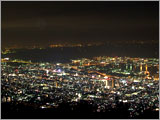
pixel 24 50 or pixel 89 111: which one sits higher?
pixel 24 50

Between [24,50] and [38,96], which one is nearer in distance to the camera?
[38,96]

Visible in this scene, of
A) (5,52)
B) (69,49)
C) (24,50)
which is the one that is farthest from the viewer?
(69,49)

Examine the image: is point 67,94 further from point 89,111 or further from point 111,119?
point 111,119

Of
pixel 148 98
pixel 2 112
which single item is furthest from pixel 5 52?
pixel 2 112

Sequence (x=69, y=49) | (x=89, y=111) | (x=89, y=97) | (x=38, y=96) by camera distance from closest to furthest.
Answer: (x=89, y=111)
(x=38, y=96)
(x=89, y=97)
(x=69, y=49)

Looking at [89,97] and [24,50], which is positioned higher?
[24,50]

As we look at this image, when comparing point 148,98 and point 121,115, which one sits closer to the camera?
point 121,115

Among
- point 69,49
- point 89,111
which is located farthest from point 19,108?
point 69,49

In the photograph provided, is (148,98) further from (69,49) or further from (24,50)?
(69,49)

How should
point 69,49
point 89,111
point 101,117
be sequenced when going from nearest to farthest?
point 101,117 < point 89,111 < point 69,49
